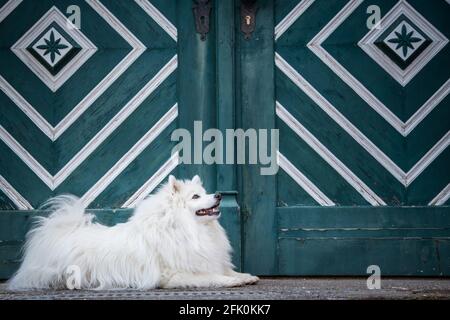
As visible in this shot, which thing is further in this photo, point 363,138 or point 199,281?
point 363,138

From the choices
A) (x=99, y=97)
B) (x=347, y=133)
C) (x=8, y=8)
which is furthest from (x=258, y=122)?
(x=8, y=8)

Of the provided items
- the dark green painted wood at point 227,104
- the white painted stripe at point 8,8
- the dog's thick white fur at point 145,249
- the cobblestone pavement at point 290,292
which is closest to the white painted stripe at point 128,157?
the dark green painted wood at point 227,104

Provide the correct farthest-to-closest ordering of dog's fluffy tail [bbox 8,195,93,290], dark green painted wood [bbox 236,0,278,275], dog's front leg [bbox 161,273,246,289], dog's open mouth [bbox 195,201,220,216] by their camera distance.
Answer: dark green painted wood [bbox 236,0,278,275], dog's open mouth [bbox 195,201,220,216], dog's fluffy tail [bbox 8,195,93,290], dog's front leg [bbox 161,273,246,289]

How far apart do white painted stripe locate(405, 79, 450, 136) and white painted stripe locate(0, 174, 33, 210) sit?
9.97 ft

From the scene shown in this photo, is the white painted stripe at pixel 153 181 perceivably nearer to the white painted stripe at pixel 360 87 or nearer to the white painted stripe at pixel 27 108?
the white painted stripe at pixel 27 108

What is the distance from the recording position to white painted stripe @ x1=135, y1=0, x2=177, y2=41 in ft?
17.8

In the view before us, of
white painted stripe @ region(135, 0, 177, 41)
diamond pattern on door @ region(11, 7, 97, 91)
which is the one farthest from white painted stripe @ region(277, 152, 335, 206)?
diamond pattern on door @ region(11, 7, 97, 91)

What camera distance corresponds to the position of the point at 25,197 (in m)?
5.34

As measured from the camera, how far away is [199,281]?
14.5 ft

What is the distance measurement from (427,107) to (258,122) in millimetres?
1324

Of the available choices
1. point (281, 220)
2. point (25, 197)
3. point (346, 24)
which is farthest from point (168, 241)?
point (346, 24)

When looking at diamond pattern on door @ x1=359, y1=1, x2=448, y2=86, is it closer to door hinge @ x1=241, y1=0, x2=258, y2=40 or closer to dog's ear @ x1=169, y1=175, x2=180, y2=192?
door hinge @ x1=241, y1=0, x2=258, y2=40

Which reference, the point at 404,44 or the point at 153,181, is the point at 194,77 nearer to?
the point at 153,181

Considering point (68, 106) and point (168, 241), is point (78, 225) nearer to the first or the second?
point (168, 241)
